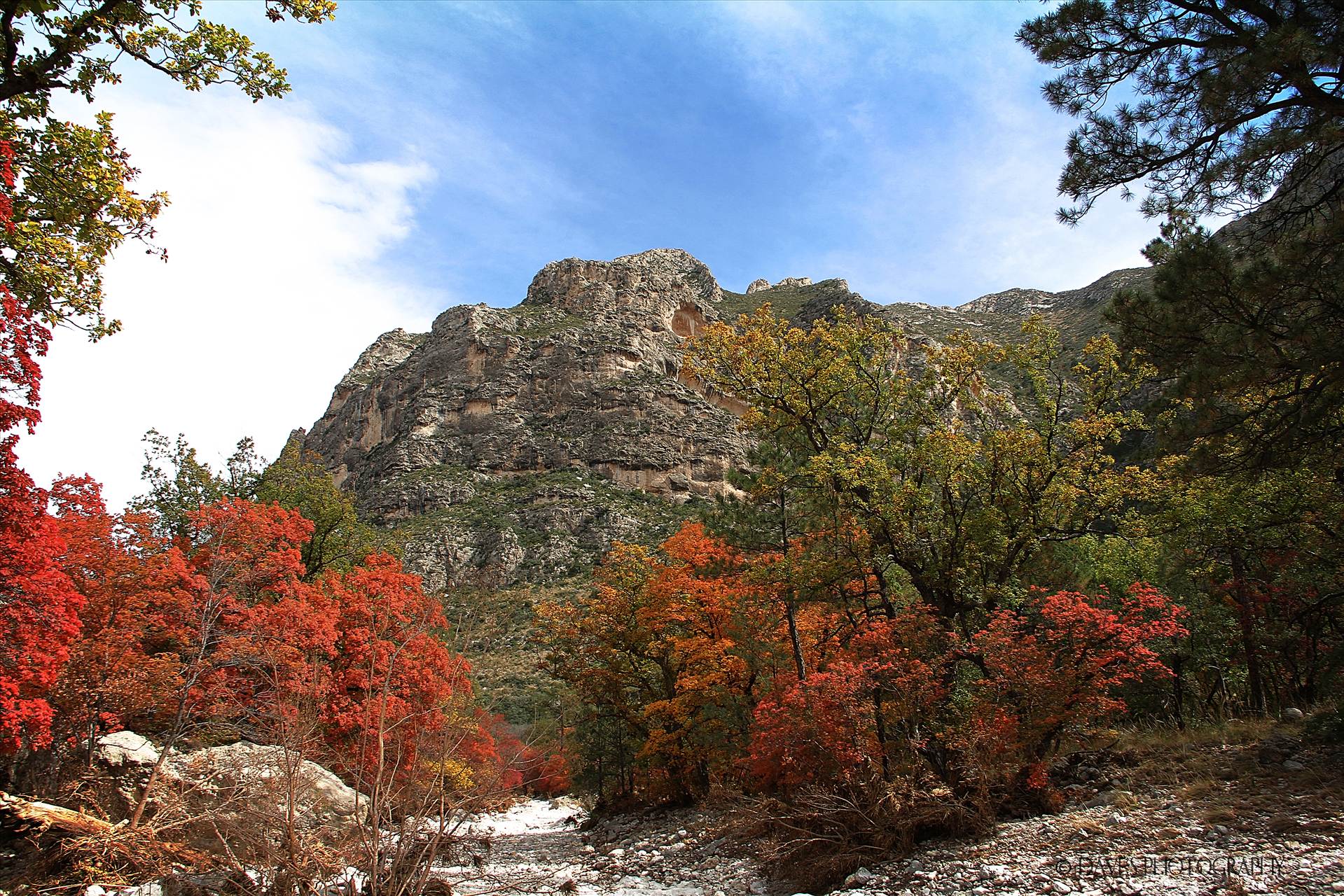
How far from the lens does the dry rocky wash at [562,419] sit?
7125cm

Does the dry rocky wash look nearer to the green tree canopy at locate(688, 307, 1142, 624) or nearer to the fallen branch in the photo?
the green tree canopy at locate(688, 307, 1142, 624)

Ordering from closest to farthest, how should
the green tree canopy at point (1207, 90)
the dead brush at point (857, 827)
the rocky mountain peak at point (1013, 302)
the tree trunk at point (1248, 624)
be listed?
the green tree canopy at point (1207, 90) → the dead brush at point (857, 827) → the tree trunk at point (1248, 624) → the rocky mountain peak at point (1013, 302)

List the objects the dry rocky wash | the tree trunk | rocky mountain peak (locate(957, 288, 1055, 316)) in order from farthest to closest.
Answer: rocky mountain peak (locate(957, 288, 1055, 316))
the dry rocky wash
the tree trunk

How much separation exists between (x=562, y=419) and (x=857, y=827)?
85.2 meters

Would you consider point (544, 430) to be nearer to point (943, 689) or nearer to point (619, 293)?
point (619, 293)

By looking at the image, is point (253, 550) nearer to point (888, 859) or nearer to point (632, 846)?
point (632, 846)

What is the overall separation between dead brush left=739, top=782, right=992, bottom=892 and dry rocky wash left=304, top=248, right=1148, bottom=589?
51.8 m

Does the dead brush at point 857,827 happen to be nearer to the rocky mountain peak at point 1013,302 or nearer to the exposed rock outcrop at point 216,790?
the exposed rock outcrop at point 216,790

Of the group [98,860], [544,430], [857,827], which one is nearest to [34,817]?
[98,860]

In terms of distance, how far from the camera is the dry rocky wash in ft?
234

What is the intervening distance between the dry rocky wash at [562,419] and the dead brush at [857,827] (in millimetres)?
51849

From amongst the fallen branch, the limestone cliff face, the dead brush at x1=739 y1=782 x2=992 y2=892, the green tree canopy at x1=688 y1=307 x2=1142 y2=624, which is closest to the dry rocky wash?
the limestone cliff face

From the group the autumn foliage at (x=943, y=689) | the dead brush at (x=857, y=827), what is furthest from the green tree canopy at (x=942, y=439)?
the dead brush at (x=857, y=827)

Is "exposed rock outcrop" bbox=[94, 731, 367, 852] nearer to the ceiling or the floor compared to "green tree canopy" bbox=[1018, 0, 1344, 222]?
nearer to the floor
